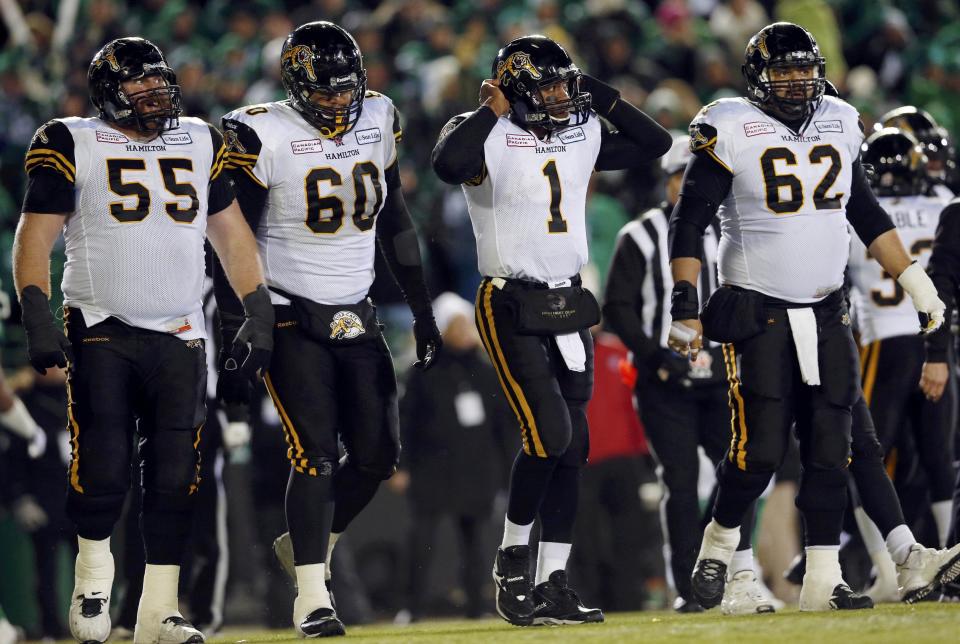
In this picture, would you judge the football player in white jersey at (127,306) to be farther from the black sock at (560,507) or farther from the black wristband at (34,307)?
the black sock at (560,507)

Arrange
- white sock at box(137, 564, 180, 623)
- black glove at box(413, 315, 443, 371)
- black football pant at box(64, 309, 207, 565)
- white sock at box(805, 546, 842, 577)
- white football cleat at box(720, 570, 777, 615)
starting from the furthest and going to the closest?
black glove at box(413, 315, 443, 371) < white football cleat at box(720, 570, 777, 615) < white sock at box(805, 546, 842, 577) < white sock at box(137, 564, 180, 623) < black football pant at box(64, 309, 207, 565)

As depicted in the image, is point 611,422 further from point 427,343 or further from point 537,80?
point 537,80

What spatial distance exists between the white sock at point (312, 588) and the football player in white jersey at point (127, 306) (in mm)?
413

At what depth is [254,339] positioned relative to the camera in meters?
6.03

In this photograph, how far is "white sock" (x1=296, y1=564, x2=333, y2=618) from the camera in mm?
6082

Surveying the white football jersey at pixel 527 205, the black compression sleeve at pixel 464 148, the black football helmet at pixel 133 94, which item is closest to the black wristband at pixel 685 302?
the white football jersey at pixel 527 205

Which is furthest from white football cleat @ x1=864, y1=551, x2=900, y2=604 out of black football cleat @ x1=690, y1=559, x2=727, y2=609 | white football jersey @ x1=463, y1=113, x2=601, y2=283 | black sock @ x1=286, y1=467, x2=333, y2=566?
black sock @ x1=286, y1=467, x2=333, y2=566

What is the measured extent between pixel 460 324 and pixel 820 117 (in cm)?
414

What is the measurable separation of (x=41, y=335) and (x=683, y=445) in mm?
3104

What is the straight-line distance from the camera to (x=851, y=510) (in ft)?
25.9

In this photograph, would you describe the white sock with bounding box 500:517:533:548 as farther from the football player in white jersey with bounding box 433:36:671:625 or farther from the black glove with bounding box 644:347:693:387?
the black glove with bounding box 644:347:693:387

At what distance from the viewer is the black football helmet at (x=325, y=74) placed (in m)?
6.27

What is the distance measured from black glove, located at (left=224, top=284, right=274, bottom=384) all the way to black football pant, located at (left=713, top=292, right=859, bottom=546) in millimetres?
1788

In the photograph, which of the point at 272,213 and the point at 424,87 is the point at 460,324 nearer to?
the point at 424,87
